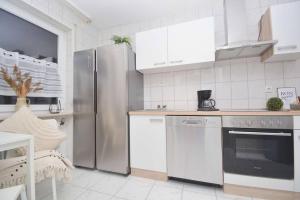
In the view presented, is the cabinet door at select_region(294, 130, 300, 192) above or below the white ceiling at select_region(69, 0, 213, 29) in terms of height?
below

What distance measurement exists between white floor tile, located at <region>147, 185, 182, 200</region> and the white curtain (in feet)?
5.91

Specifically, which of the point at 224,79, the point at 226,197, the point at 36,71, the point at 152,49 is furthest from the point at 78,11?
the point at 226,197

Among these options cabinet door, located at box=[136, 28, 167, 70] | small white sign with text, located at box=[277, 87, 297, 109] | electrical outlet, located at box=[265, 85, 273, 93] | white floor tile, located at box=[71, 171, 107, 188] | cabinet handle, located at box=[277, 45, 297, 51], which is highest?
cabinet door, located at box=[136, 28, 167, 70]

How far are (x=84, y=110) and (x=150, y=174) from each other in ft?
4.09

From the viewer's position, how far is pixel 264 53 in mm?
1880

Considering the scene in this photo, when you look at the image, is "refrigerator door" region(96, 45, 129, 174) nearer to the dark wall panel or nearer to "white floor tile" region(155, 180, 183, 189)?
"white floor tile" region(155, 180, 183, 189)

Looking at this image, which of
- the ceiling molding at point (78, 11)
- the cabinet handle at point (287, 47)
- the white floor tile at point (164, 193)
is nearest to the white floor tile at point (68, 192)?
the white floor tile at point (164, 193)

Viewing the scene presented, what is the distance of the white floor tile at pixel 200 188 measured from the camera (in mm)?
1573

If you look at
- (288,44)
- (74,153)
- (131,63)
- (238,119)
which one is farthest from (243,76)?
(74,153)

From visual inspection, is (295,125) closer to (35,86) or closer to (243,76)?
(243,76)

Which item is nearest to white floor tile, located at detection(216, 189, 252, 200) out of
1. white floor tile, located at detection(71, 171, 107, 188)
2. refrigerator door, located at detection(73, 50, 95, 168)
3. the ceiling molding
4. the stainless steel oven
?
the stainless steel oven

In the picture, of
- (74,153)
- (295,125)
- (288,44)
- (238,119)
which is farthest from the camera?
(74,153)

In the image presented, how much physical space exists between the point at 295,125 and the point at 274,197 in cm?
69

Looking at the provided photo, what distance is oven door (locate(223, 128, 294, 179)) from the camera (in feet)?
4.50
